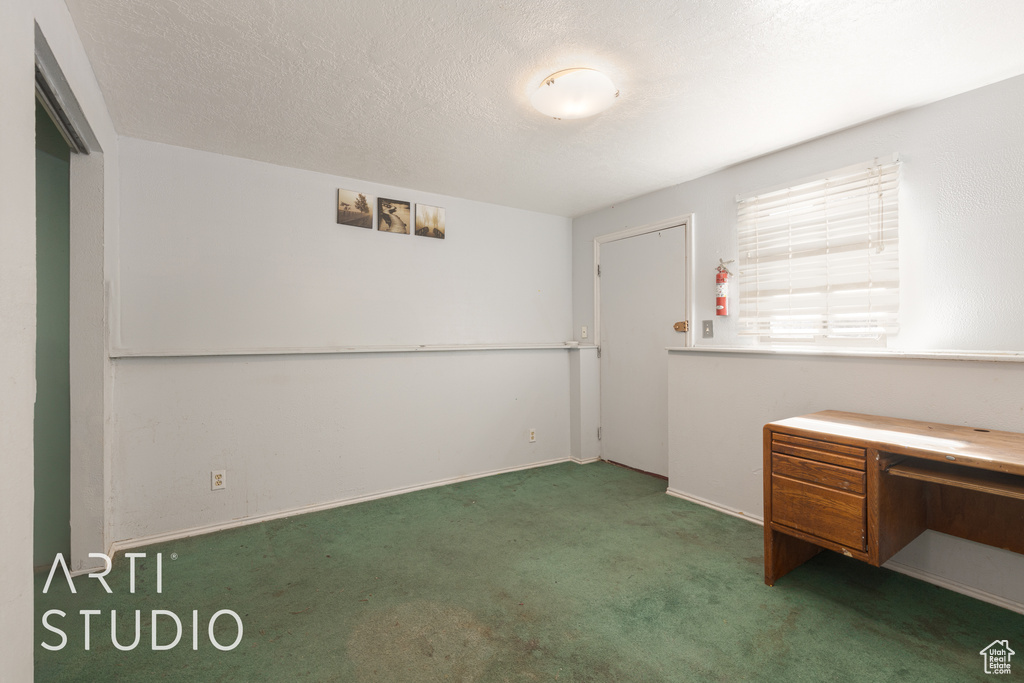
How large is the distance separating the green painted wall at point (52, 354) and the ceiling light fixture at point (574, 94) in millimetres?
2526

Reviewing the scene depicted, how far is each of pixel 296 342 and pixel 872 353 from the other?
3458 mm

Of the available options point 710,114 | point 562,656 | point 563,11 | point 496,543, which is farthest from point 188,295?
point 710,114

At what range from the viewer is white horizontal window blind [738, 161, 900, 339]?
2441 mm

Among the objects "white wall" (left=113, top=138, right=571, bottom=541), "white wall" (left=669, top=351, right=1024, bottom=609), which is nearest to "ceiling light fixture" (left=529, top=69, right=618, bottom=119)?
"white wall" (left=113, top=138, right=571, bottom=541)

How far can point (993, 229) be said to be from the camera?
2.10m

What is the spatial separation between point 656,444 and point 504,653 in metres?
2.44

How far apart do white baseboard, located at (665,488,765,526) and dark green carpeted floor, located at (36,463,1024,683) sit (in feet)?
0.25

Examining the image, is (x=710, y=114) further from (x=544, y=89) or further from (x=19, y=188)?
(x=19, y=188)

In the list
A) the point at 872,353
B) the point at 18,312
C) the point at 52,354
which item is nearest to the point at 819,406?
the point at 872,353

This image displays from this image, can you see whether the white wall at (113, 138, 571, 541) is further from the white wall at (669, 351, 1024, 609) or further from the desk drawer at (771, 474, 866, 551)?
the desk drawer at (771, 474, 866, 551)

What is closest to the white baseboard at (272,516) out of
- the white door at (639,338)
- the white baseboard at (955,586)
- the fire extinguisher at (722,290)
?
the white door at (639,338)

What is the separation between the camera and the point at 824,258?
2689 mm

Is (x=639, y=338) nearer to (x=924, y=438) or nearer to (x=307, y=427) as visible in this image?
(x=924, y=438)

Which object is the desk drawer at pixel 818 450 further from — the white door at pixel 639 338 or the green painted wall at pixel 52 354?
the green painted wall at pixel 52 354
